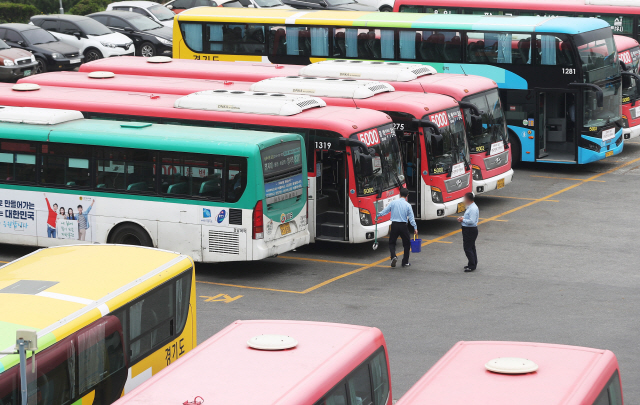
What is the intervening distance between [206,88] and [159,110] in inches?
98.1

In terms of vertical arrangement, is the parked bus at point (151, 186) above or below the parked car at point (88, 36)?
below

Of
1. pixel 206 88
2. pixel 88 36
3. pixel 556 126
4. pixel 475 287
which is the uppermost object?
pixel 88 36

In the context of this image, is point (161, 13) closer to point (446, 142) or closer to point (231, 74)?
point (231, 74)

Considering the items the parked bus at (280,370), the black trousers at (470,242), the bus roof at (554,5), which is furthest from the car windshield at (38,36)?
the parked bus at (280,370)

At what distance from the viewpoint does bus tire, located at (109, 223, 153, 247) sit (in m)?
16.2

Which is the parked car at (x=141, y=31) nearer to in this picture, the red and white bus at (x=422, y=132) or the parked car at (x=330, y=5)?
the parked car at (x=330, y=5)

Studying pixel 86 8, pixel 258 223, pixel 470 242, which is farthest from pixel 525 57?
pixel 86 8

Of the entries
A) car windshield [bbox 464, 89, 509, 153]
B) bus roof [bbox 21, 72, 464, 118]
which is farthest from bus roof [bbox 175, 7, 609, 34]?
bus roof [bbox 21, 72, 464, 118]

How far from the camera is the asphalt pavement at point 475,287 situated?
12.8 metres

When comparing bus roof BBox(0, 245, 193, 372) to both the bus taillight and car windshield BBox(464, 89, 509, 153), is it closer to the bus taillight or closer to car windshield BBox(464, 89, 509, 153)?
the bus taillight

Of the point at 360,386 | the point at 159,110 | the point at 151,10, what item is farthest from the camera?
the point at 151,10

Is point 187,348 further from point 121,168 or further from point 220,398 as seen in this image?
point 121,168

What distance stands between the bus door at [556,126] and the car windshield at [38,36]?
18.4 metres

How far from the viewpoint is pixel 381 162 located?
1703 centimetres
